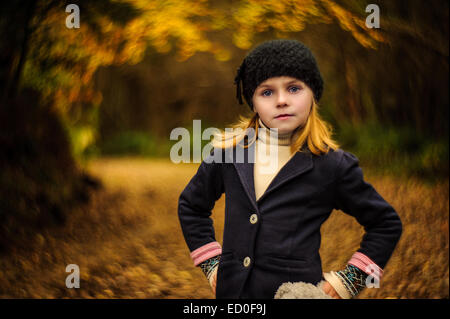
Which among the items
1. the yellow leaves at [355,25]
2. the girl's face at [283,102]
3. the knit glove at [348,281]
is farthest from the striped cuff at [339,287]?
the yellow leaves at [355,25]

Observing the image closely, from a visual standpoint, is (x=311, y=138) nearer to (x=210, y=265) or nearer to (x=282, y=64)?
(x=282, y=64)

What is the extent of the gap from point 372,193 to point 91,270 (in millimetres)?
2906

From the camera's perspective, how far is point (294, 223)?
1.46 metres

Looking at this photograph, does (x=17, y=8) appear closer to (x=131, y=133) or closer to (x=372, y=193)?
(x=372, y=193)

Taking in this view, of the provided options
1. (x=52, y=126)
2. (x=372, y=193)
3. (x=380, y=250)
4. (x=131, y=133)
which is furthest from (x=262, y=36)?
(x=131, y=133)

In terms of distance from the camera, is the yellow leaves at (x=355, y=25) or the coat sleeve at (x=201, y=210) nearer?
the coat sleeve at (x=201, y=210)

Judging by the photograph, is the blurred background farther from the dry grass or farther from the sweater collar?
the sweater collar

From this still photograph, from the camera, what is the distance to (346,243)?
111 inches

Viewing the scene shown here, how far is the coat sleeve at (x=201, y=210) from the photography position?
5.24 feet

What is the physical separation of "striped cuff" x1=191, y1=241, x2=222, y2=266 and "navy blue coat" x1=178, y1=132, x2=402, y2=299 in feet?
0.21

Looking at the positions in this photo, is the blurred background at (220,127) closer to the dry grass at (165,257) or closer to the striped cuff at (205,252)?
the dry grass at (165,257)

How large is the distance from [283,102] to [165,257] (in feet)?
9.47

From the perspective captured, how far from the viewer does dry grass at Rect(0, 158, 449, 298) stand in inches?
108

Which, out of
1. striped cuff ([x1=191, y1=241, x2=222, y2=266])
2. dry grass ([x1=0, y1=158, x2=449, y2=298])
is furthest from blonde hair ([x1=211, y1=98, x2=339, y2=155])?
dry grass ([x1=0, y1=158, x2=449, y2=298])
